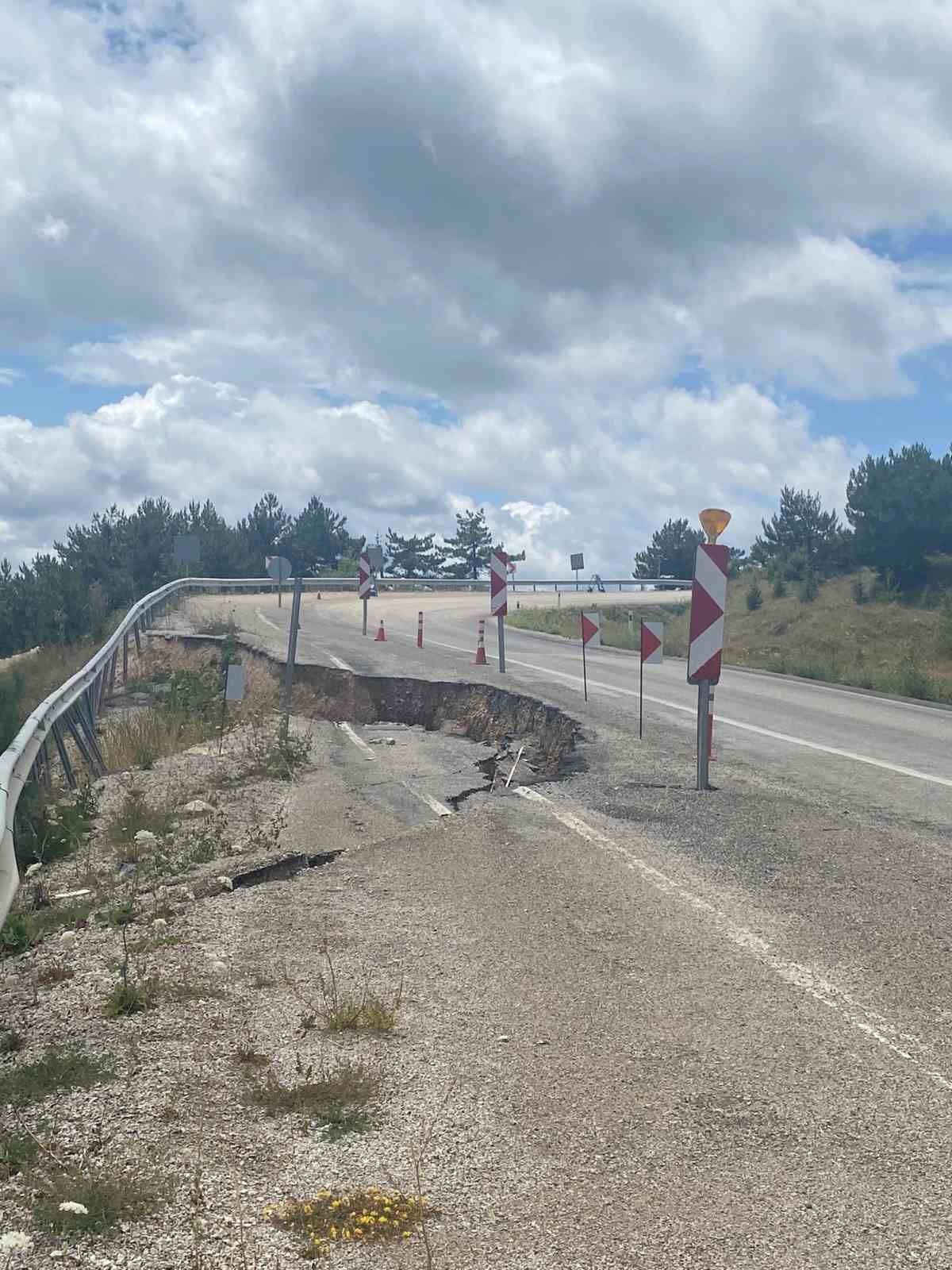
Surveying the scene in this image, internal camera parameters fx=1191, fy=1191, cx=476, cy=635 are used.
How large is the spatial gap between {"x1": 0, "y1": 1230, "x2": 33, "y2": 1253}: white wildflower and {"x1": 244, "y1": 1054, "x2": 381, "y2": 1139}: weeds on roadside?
947mm

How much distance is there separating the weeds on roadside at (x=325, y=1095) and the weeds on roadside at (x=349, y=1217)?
41cm

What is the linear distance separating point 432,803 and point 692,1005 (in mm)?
5283

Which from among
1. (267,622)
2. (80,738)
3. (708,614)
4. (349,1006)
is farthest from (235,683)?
(267,622)

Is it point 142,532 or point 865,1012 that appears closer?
point 865,1012

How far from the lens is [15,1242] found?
3156mm

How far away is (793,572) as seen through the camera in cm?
4650

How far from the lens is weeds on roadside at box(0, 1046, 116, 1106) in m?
4.11

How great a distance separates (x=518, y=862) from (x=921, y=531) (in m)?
38.8

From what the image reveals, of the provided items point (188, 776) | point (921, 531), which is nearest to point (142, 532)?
point (921, 531)

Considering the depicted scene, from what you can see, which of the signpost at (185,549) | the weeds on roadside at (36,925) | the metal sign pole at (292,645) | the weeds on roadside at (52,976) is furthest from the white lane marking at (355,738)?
the signpost at (185,549)

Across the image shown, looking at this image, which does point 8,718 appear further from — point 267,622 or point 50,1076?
point 267,622

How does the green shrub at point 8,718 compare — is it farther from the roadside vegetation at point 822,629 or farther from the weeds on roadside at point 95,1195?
the roadside vegetation at point 822,629

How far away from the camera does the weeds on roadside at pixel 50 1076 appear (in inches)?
162

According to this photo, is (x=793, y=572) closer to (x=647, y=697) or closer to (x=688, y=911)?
(x=647, y=697)
